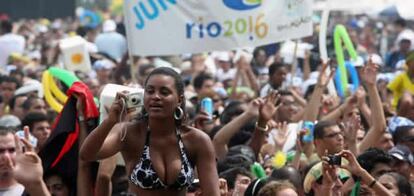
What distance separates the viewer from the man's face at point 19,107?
14.0 m

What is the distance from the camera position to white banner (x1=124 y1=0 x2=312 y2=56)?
1291cm

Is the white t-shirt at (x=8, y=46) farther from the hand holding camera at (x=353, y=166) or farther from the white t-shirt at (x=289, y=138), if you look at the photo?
the hand holding camera at (x=353, y=166)

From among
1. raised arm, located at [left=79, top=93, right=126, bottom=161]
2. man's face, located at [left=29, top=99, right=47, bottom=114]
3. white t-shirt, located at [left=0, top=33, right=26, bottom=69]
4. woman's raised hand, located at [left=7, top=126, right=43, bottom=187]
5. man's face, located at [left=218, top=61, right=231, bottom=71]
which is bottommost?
man's face, located at [left=218, top=61, right=231, bottom=71]

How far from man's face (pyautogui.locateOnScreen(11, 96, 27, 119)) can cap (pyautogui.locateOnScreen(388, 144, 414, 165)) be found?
4599 mm

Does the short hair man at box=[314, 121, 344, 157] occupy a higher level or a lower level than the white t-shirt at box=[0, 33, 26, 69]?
higher

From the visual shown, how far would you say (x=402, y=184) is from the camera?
9.12 m

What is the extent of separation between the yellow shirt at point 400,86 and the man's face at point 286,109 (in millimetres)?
953

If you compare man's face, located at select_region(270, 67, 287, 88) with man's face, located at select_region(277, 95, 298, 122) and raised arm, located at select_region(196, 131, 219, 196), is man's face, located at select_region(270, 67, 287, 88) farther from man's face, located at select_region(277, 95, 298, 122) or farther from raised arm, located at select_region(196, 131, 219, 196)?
raised arm, located at select_region(196, 131, 219, 196)

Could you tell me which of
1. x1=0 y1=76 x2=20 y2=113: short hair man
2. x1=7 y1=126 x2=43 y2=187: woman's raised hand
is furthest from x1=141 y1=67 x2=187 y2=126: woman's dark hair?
x1=0 y1=76 x2=20 y2=113: short hair man

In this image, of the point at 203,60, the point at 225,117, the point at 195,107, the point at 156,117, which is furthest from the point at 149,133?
the point at 203,60

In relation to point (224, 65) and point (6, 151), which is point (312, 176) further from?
point (224, 65)

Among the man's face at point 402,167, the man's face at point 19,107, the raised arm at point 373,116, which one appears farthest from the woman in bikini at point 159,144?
the man's face at point 19,107

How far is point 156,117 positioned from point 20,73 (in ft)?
32.4

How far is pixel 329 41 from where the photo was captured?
20.7 metres
